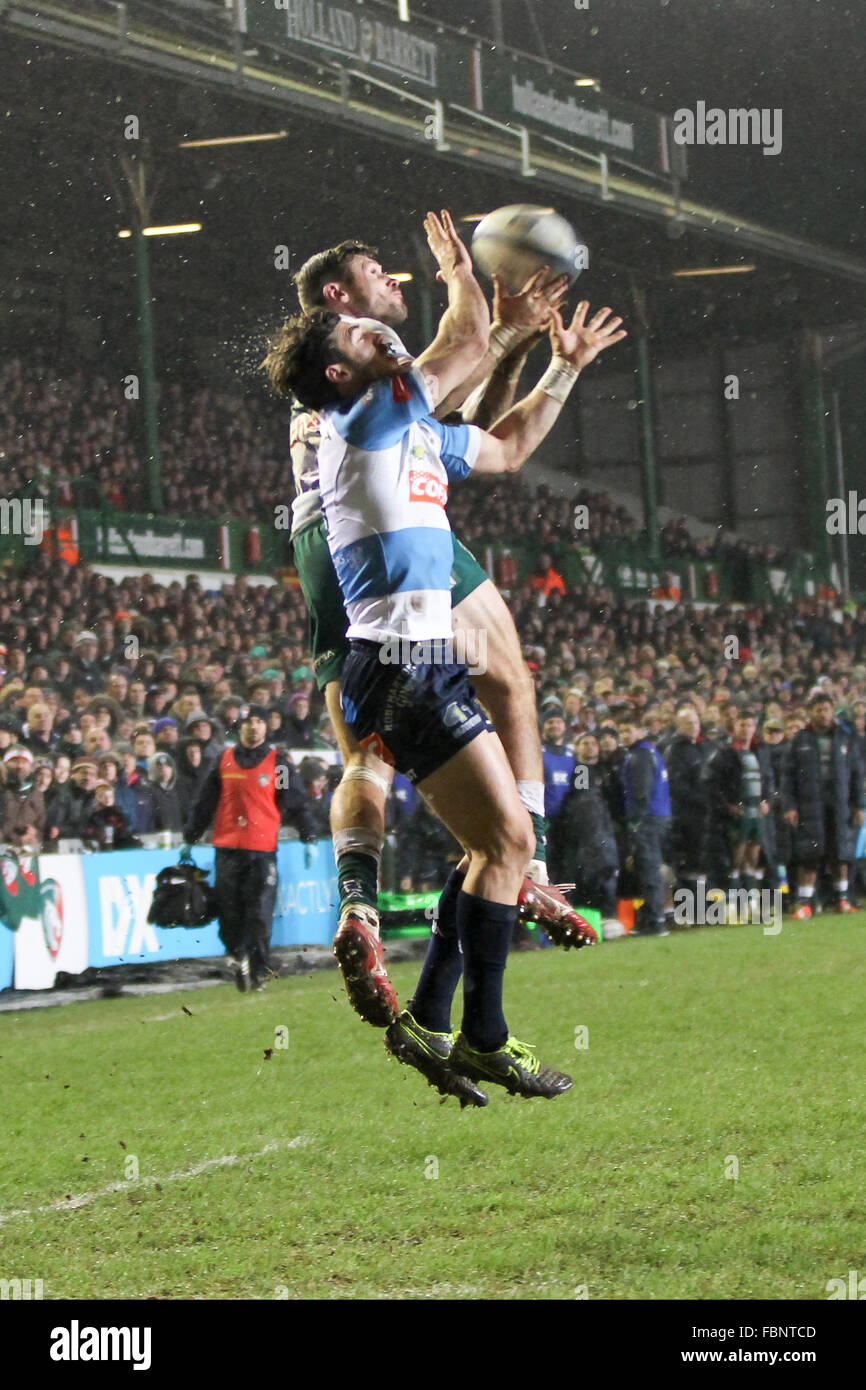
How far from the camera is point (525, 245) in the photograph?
411cm

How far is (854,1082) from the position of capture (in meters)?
8.28

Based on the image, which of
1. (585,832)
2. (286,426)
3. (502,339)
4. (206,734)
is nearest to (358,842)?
(502,339)

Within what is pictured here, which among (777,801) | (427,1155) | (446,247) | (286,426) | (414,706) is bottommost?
(427,1155)

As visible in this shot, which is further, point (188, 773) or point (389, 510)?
point (188, 773)

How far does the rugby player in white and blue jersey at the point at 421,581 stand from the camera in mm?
3713

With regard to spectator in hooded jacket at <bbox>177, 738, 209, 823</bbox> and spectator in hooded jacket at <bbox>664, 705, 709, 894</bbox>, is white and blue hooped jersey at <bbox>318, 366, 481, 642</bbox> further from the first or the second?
spectator in hooded jacket at <bbox>664, 705, 709, 894</bbox>

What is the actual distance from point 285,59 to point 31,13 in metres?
2.60

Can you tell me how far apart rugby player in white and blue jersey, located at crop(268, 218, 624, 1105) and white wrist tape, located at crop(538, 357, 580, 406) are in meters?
0.13

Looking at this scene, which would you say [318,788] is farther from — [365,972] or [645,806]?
[365,972]

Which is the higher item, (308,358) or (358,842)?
(308,358)

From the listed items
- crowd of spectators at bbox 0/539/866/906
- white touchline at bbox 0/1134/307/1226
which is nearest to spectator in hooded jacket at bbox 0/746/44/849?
crowd of spectators at bbox 0/539/866/906

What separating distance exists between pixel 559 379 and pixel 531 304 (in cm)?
19

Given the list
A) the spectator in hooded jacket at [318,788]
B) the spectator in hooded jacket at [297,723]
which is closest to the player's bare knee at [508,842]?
the spectator in hooded jacket at [318,788]
